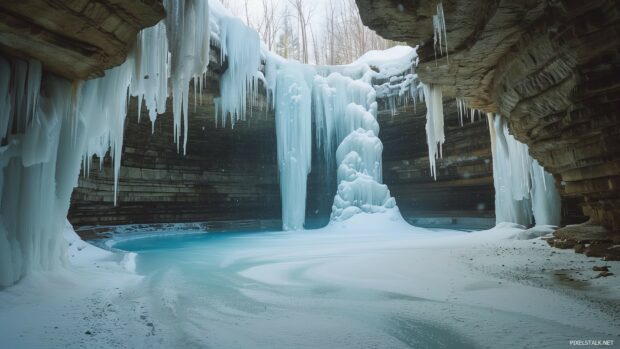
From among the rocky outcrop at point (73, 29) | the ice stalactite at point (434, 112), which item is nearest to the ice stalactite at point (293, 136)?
the ice stalactite at point (434, 112)

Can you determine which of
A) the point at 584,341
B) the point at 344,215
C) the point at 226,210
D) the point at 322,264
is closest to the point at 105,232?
the point at 226,210

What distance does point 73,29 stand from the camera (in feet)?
9.53

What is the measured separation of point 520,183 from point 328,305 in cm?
692

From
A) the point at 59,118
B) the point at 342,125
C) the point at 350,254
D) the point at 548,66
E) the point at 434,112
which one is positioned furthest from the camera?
the point at 342,125

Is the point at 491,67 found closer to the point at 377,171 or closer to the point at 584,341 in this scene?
the point at 584,341

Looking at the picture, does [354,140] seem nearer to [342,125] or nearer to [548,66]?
[342,125]

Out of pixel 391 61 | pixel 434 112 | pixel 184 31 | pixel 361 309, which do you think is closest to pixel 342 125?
pixel 391 61

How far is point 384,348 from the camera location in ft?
6.68

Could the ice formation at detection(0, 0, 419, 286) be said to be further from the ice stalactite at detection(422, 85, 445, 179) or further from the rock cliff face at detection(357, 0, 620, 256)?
the ice stalactite at detection(422, 85, 445, 179)

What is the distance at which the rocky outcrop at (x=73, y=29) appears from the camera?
2.62 m

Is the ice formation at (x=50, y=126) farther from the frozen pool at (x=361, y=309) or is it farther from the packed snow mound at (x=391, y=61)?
the packed snow mound at (x=391, y=61)

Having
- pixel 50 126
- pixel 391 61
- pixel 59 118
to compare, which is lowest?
pixel 50 126

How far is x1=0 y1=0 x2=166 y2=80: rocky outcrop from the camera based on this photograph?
262 centimetres

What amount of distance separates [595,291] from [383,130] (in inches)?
527
